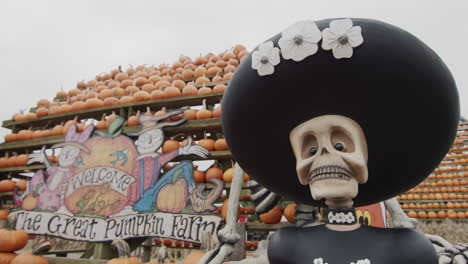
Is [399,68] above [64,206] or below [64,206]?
above

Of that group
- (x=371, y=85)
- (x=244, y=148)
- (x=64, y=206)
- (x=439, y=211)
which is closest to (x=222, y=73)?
(x=64, y=206)

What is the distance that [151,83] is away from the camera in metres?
4.89

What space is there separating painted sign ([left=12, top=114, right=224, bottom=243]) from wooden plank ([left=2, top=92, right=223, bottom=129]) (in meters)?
0.43

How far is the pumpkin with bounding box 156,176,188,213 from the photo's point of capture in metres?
2.96

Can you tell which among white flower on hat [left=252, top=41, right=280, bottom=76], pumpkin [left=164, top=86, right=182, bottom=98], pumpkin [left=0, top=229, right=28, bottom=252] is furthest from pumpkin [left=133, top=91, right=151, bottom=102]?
white flower on hat [left=252, top=41, right=280, bottom=76]

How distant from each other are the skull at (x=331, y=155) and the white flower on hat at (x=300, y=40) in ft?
0.88

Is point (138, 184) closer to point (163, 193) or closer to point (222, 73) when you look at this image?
point (163, 193)

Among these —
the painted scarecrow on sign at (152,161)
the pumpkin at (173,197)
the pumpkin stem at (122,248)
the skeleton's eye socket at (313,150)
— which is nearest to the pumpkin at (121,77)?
the painted scarecrow on sign at (152,161)

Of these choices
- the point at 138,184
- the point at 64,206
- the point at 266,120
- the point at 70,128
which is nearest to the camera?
the point at 266,120

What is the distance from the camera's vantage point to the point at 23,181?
4.29m

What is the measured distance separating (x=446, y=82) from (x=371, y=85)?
27 centimetres

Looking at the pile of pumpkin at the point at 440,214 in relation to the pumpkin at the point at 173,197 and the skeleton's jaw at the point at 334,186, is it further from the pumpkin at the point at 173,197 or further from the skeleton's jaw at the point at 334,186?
the skeleton's jaw at the point at 334,186

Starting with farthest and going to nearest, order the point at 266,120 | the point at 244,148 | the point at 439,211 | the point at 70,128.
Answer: the point at 439,211, the point at 70,128, the point at 244,148, the point at 266,120

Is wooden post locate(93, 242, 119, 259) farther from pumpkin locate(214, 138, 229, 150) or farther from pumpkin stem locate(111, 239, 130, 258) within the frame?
pumpkin locate(214, 138, 229, 150)
